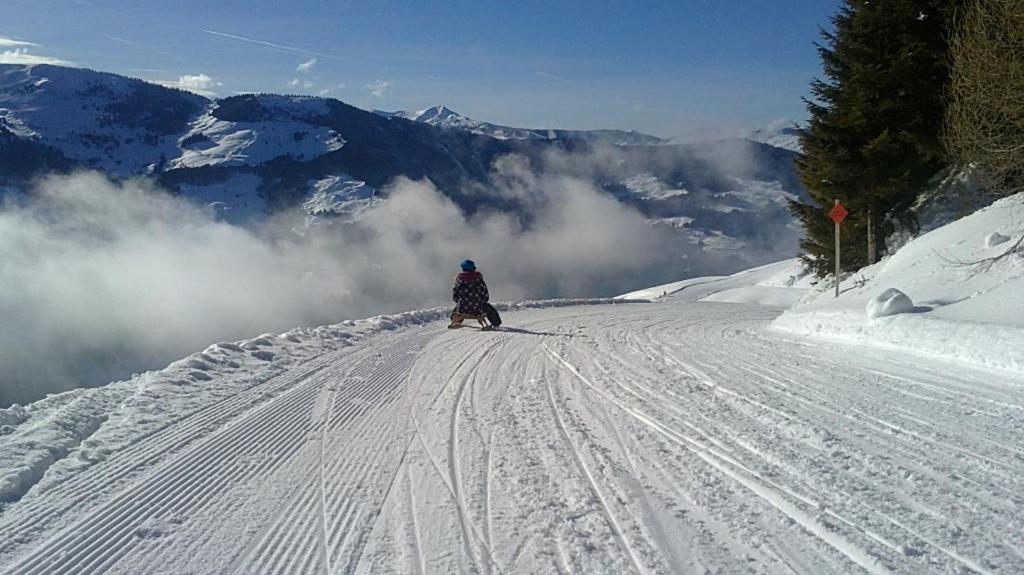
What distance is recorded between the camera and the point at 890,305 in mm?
10680

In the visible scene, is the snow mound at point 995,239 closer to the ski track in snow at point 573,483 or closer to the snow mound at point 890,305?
the snow mound at point 890,305

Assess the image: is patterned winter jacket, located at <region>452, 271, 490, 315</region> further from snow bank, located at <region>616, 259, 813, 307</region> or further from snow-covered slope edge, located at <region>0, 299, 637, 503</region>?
snow bank, located at <region>616, 259, 813, 307</region>

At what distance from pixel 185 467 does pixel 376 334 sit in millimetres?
10294

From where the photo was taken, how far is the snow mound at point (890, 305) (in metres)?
10.7

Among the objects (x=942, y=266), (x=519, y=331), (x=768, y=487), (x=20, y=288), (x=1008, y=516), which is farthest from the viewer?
(x=20, y=288)

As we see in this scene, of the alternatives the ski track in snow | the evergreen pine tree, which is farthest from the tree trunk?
the ski track in snow

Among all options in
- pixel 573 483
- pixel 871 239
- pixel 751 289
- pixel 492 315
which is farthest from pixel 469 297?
pixel 751 289

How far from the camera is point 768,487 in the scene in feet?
15.0

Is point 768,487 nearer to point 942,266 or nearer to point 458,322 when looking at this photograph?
point 942,266

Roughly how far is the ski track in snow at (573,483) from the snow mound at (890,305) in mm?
2300

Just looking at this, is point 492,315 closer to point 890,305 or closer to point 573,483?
point 890,305

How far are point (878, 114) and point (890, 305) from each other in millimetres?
10785

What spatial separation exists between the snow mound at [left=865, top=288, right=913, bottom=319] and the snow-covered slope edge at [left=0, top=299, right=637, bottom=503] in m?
9.36

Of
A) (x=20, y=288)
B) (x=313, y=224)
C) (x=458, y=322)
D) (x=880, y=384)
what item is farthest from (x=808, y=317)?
(x=313, y=224)
